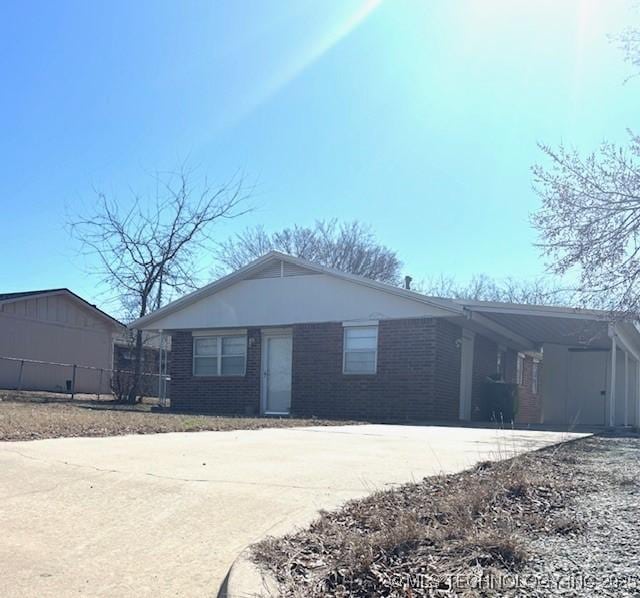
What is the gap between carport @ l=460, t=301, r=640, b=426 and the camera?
1808 centimetres

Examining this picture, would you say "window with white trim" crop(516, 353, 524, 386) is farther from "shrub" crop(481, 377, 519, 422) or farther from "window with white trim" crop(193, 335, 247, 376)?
"window with white trim" crop(193, 335, 247, 376)

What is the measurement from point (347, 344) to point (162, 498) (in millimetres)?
12234

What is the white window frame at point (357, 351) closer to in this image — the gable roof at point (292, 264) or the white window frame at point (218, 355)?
the gable roof at point (292, 264)

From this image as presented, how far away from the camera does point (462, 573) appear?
9.84 feet

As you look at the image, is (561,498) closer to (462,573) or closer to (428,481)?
(428,481)

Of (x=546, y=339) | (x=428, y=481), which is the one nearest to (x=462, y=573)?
(x=428, y=481)

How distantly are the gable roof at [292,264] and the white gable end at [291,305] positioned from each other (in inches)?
5.0

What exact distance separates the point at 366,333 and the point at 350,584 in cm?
1369

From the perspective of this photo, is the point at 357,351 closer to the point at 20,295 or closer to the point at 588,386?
the point at 588,386

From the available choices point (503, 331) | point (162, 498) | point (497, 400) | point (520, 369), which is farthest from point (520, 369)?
point (162, 498)

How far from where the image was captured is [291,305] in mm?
17672

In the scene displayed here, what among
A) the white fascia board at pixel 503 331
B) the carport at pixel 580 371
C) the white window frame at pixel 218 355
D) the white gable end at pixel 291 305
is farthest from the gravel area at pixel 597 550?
the white window frame at pixel 218 355

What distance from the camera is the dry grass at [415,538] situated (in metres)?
3.04

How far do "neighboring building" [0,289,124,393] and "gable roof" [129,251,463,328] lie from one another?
7.07 meters
